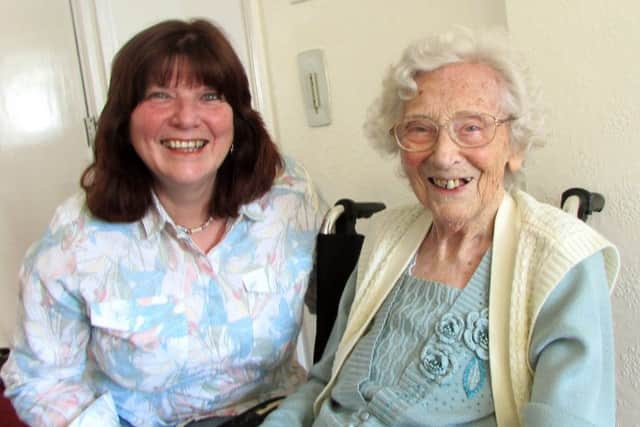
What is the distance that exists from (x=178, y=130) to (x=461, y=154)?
627mm

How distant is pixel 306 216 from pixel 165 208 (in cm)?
35

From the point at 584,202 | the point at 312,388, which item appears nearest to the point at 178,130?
the point at 312,388

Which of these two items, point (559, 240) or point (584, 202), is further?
point (584, 202)

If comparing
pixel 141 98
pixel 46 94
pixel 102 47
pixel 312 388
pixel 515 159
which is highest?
pixel 102 47

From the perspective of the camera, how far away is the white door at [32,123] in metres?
1.74

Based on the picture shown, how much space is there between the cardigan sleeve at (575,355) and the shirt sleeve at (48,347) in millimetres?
924

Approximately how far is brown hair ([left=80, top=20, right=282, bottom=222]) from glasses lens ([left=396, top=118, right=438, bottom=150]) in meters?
0.46

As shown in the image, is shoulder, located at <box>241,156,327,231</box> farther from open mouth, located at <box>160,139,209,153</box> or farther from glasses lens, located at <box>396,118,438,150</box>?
glasses lens, located at <box>396,118,438,150</box>

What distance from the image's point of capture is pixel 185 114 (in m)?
1.23

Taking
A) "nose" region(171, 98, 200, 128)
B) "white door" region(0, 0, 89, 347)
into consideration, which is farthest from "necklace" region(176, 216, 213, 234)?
"white door" region(0, 0, 89, 347)

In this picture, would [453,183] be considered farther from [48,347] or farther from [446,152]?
[48,347]

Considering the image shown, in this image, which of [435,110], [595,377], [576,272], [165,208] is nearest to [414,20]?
[435,110]

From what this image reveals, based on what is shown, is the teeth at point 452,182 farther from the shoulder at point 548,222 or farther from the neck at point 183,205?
the neck at point 183,205

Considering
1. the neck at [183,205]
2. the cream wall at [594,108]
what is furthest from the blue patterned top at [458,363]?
the neck at [183,205]
